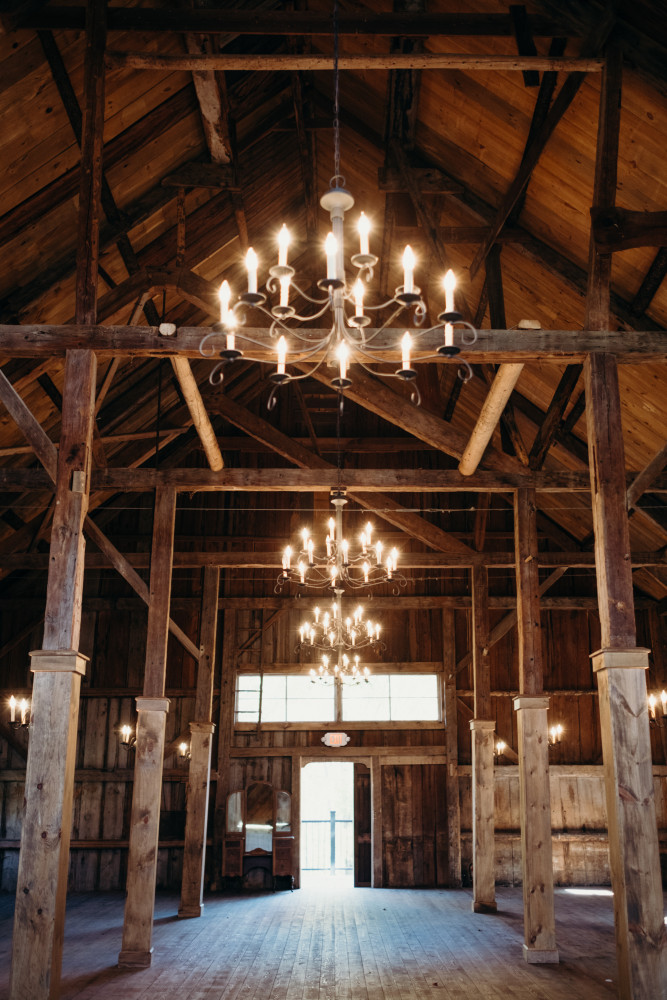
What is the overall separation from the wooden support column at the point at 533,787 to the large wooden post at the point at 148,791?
3311mm

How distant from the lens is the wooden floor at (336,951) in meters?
6.62

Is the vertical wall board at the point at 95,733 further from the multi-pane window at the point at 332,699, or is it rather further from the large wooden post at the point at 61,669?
the large wooden post at the point at 61,669

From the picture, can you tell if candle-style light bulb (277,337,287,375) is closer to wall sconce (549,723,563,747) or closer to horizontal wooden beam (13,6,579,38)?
horizontal wooden beam (13,6,579,38)

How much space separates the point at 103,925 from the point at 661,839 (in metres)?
8.48

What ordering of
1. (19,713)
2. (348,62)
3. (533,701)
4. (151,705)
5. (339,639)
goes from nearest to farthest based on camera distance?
(348,62), (533,701), (151,705), (339,639), (19,713)

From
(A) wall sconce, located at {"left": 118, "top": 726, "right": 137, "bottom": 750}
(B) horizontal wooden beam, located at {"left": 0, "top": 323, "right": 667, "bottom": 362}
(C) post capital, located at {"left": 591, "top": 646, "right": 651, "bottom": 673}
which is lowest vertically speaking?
(A) wall sconce, located at {"left": 118, "top": 726, "right": 137, "bottom": 750}

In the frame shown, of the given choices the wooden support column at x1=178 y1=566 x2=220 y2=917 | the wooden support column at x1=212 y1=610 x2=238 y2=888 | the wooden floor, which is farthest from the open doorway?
the wooden support column at x1=178 y1=566 x2=220 y2=917

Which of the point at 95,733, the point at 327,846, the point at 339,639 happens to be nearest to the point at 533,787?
the point at 339,639

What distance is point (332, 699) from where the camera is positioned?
1397 cm

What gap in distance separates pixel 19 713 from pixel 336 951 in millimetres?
6868

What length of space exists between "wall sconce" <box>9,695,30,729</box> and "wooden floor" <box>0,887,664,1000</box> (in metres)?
2.36

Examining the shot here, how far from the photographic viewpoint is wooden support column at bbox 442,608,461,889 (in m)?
13.2

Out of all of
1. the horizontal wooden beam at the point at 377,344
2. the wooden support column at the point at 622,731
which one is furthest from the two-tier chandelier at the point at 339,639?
the wooden support column at the point at 622,731

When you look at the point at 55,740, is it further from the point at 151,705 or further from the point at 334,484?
the point at 334,484
